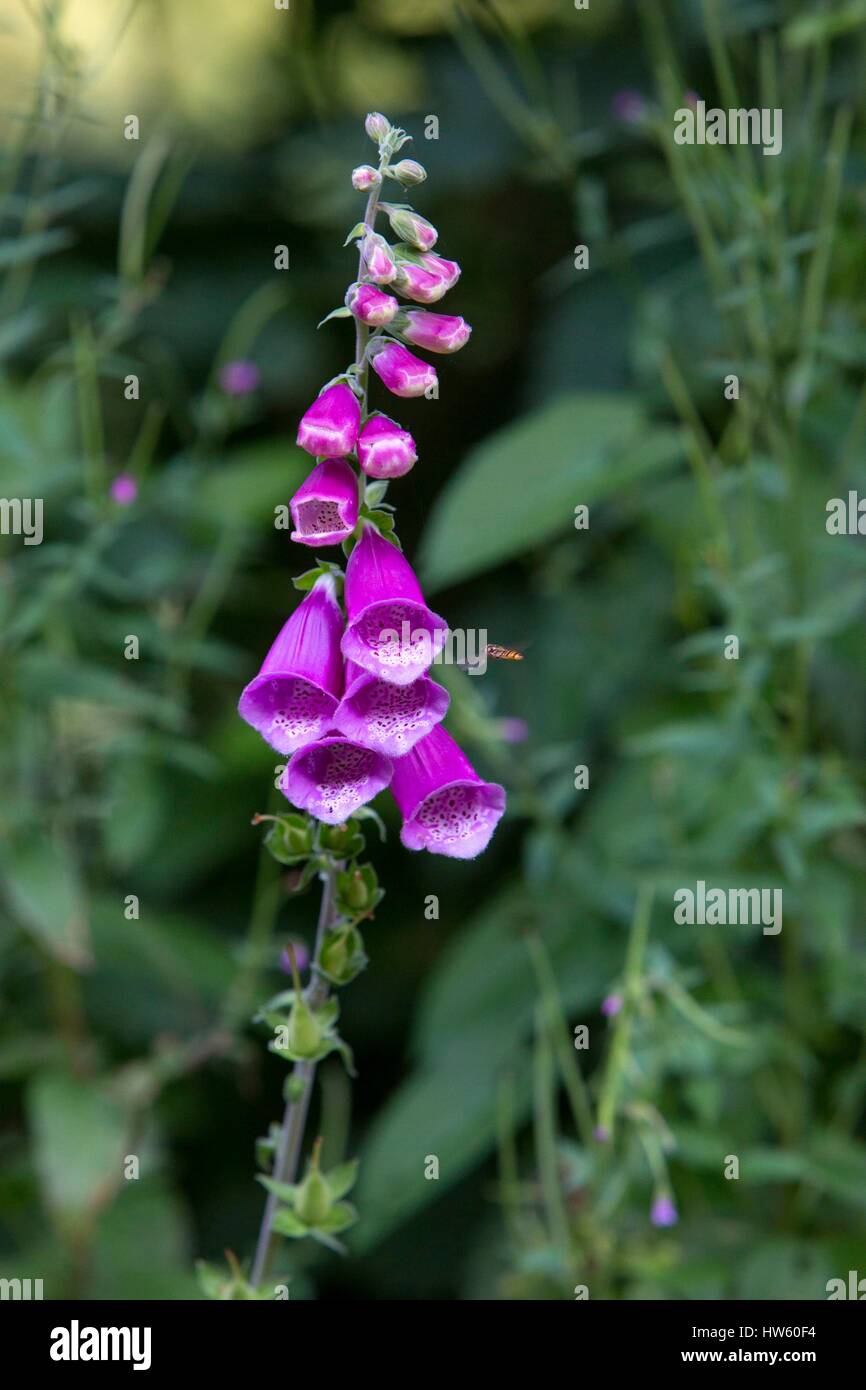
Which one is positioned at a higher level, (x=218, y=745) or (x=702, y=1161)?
(x=218, y=745)

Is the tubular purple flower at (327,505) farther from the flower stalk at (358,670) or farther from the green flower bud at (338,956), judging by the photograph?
the green flower bud at (338,956)

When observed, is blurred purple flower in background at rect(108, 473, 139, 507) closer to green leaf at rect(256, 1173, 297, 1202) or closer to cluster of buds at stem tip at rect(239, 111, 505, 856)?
cluster of buds at stem tip at rect(239, 111, 505, 856)

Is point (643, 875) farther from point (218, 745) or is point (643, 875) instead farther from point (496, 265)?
point (496, 265)

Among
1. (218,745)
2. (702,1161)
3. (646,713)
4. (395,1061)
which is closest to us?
(702,1161)

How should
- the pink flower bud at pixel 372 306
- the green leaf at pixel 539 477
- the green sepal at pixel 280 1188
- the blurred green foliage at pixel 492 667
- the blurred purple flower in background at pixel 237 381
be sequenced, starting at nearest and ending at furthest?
the pink flower bud at pixel 372 306, the green sepal at pixel 280 1188, the blurred green foliage at pixel 492 667, the green leaf at pixel 539 477, the blurred purple flower in background at pixel 237 381

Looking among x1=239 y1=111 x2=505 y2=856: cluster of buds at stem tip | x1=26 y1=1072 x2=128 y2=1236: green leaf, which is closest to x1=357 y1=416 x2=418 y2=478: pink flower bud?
x1=239 y1=111 x2=505 y2=856: cluster of buds at stem tip

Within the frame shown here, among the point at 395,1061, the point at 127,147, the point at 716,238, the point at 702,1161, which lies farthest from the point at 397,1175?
the point at 127,147

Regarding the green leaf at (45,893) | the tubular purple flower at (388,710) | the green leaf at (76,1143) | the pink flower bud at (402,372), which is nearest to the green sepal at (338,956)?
the tubular purple flower at (388,710)
